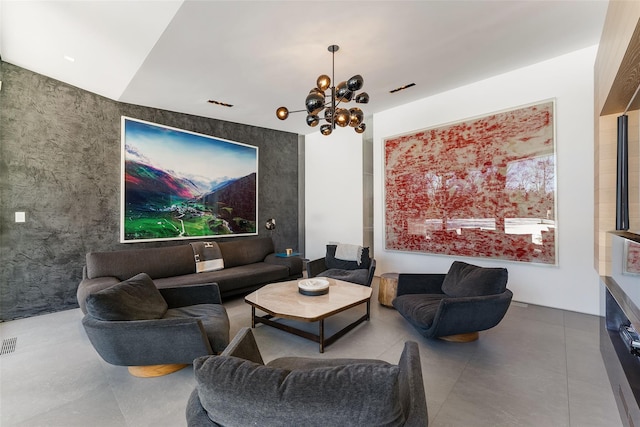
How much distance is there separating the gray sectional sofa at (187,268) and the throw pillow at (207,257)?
75 millimetres

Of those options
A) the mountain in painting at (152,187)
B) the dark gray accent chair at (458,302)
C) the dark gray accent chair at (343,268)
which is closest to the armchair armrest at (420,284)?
the dark gray accent chair at (458,302)

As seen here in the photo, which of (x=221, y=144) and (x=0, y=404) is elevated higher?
(x=221, y=144)

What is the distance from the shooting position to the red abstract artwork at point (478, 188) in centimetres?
355

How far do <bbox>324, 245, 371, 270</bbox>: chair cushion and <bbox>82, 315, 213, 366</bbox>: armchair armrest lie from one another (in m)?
2.79

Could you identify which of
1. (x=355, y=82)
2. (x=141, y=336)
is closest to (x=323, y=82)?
(x=355, y=82)

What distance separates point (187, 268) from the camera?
13.4 feet

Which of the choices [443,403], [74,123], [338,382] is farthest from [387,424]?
[74,123]

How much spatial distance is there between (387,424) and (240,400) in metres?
0.45

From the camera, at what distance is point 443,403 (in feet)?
6.02

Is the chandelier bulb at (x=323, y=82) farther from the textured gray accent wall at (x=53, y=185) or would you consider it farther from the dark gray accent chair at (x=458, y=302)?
the textured gray accent wall at (x=53, y=185)

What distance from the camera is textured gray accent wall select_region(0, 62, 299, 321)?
129 inches

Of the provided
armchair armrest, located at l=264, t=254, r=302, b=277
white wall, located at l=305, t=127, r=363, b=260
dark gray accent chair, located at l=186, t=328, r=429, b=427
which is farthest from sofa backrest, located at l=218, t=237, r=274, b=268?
dark gray accent chair, located at l=186, t=328, r=429, b=427

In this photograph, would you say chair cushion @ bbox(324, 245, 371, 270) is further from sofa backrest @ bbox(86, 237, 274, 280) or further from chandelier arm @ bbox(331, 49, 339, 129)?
chandelier arm @ bbox(331, 49, 339, 129)

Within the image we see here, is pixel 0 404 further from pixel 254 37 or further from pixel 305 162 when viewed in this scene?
pixel 305 162
